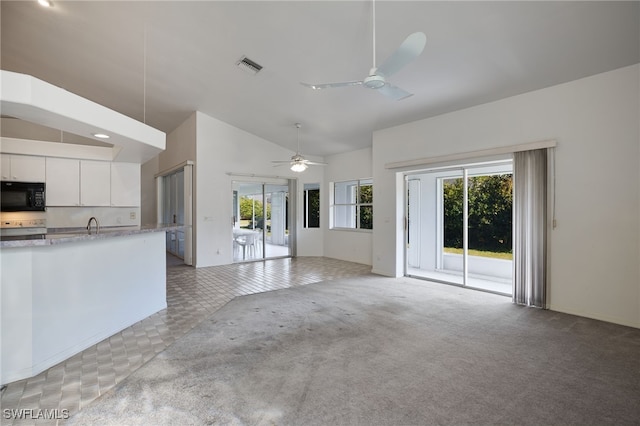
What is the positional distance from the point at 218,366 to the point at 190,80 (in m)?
4.97

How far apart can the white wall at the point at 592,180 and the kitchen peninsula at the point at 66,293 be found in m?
5.25

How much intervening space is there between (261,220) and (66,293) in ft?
17.7

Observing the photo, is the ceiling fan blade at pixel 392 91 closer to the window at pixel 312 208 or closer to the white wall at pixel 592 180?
the white wall at pixel 592 180

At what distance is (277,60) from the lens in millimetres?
4344

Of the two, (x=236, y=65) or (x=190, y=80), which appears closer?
(x=236, y=65)

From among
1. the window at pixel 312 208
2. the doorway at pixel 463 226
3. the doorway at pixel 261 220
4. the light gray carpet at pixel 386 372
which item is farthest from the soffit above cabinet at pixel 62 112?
the window at pixel 312 208

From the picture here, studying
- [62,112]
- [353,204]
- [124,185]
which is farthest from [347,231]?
[62,112]

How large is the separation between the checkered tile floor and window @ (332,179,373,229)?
157 centimetres

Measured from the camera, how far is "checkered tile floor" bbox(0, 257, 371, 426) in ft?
6.83

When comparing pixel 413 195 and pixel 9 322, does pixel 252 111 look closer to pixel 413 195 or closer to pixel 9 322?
pixel 413 195

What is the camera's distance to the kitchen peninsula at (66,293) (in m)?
2.35

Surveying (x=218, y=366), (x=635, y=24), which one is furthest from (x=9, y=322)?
(x=635, y=24)

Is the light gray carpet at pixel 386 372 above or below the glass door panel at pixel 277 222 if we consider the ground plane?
below

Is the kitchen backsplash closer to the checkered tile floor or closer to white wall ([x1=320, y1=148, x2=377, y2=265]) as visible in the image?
the checkered tile floor
